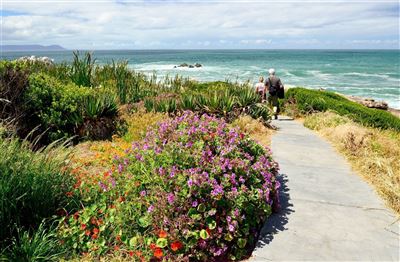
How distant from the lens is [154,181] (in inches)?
156

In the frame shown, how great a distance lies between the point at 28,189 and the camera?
3.87 m

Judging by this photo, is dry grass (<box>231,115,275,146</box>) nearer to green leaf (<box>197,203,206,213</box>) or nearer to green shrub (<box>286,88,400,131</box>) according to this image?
green shrub (<box>286,88,400,131</box>)

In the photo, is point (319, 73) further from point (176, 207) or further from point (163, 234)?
point (163, 234)

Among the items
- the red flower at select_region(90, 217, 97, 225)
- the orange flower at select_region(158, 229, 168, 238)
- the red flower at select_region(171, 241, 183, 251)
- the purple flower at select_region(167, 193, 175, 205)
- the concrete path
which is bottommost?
the concrete path

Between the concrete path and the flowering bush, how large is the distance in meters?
0.31

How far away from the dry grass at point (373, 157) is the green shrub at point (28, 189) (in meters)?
4.47

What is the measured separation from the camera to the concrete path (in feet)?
12.2

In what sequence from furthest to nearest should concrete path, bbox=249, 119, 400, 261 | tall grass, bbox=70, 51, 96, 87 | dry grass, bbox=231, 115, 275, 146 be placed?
tall grass, bbox=70, 51, 96, 87 → dry grass, bbox=231, 115, 275, 146 → concrete path, bbox=249, 119, 400, 261

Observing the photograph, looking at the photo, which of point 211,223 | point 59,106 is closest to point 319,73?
point 59,106

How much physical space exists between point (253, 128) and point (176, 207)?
18.8 feet

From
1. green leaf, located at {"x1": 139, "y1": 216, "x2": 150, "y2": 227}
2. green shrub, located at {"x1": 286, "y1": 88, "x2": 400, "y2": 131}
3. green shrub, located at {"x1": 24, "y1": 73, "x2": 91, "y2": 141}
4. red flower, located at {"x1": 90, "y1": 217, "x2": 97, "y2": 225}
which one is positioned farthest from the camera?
green shrub, located at {"x1": 286, "y1": 88, "x2": 400, "y2": 131}

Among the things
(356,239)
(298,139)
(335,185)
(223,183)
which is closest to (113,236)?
(223,183)

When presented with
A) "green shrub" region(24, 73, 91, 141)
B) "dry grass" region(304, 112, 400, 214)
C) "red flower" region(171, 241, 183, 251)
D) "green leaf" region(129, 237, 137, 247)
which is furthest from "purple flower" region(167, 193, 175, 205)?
"green shrub" region(24, 73, 91, 141)

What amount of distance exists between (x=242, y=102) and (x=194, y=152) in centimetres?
611
